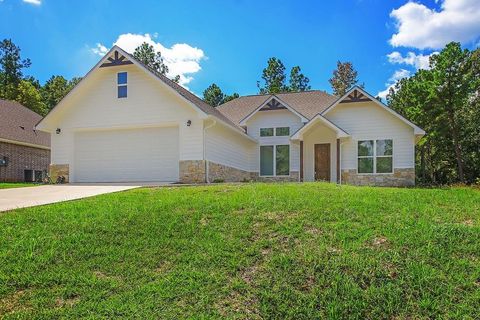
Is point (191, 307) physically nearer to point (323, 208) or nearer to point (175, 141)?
point (323, 208)

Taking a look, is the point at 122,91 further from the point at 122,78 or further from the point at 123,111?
the point at 123,111

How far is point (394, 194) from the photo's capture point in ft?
33.2

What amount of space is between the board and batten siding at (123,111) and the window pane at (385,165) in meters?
8.05

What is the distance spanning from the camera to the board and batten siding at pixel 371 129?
19.1 m

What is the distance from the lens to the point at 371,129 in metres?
19.6

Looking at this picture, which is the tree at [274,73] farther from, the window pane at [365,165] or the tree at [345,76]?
the window pane at [365,165]

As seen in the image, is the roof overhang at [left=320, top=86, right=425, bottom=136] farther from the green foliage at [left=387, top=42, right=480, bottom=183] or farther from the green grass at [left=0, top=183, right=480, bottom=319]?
the green grass at [left=0, top=183, right=480, bottom=319]

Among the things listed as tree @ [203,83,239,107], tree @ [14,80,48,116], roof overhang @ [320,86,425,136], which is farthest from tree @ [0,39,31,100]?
roof overhang @ [320,86,425,136]

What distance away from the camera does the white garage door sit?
1733 cm

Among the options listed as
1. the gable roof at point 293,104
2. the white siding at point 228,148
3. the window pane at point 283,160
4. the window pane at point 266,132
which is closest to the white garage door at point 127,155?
the white siding at point 228,148

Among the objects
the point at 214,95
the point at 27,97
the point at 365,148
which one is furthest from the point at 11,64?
the point at 365,148

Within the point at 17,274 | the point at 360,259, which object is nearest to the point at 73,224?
the point at 17,274

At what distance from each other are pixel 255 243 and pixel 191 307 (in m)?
1.73

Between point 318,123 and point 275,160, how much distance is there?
2841 mm
